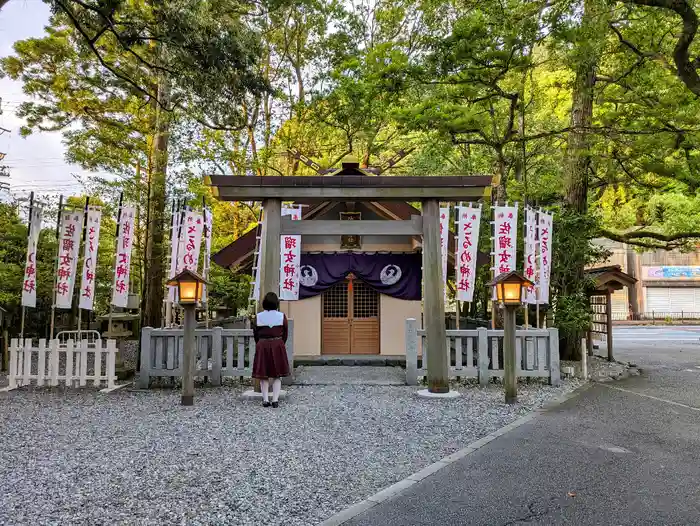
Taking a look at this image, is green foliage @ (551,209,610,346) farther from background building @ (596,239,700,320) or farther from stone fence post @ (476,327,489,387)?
background building @ (596,239,700,320)

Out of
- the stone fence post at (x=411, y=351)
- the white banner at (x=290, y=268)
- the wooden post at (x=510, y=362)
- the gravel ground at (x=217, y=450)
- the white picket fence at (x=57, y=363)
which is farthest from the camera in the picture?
the white banner at (x=290, y=268)

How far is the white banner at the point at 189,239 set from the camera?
10.2m

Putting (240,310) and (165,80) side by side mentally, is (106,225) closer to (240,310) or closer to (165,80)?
(165,80)

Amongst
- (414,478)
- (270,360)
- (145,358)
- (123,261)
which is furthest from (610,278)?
(123,261)

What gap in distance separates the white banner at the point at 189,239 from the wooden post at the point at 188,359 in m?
3.03

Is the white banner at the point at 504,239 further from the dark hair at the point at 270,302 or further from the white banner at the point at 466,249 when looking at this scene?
the dark hair at the point at 270,302

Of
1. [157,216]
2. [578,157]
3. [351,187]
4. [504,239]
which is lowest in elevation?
[504,239]

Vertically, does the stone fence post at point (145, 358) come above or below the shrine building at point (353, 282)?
below

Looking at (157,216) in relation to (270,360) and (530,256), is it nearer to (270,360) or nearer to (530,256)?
(270,360)

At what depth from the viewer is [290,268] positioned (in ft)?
36.2

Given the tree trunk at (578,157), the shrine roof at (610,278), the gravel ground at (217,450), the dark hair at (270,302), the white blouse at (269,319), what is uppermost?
the tree trunk at (578,157)

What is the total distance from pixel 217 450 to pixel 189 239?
608 centimetres

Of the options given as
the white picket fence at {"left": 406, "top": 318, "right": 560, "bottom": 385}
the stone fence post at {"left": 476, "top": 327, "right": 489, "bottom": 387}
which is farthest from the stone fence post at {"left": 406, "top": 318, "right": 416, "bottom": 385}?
the stone fence post at {"left": 476, "top": 327, "right": 489, "bottom": 387}

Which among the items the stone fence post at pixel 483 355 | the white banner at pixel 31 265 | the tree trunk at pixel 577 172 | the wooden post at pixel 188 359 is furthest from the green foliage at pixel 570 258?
the white banner at pixel 31 265
